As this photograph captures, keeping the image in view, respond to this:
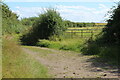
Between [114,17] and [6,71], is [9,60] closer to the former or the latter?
[6,71]

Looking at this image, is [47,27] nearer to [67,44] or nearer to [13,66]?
[67,44]

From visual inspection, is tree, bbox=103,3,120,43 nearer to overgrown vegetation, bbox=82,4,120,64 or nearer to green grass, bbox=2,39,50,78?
overgrown vegetation, bbox=82,4,120,64

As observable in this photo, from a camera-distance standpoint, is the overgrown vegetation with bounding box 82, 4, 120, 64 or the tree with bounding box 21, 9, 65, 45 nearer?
the overgrown vegetation with bounding box 82, 4, 120, 64

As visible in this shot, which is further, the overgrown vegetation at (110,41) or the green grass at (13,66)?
the overgrown vegetation at (110,41)

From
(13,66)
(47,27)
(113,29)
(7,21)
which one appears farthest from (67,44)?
(13,66)

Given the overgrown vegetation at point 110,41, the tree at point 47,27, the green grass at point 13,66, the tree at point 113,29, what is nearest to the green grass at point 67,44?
the tree at point 47,27

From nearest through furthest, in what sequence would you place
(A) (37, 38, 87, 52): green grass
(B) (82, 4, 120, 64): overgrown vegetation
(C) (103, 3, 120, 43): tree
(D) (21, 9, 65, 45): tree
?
(B) (82, 4, 120, 64): overgrown vegetation, (C) (103, 3, 120, 43): tree, (A) (37, 38, 87, 52): green grass, (D) (21, 9, 65, 45): tree

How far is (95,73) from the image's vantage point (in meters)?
8.59

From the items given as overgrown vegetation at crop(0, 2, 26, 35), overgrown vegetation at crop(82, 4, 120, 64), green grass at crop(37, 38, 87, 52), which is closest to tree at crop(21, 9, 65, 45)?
green grass at crop(37, 38, 87, 52)

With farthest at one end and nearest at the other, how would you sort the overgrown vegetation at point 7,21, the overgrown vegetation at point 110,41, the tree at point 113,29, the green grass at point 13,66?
the tree at point 113,29 < the overgrown vegetation at point 110,41 < the overgrown vegetation at point 7,21 < the green grass at point 13,66

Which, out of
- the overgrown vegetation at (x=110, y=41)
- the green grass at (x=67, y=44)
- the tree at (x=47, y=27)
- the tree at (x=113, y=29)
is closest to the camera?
the overgrown vegetation at (x=110, y=41)

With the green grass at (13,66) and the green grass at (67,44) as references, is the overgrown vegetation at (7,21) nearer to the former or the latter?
the green grass at (13,66)

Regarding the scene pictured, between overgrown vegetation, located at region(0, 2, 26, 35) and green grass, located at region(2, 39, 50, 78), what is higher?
overgrown vegetation, located at region(0, 2, 26, 35)

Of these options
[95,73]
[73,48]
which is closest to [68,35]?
Result: [73,48]
